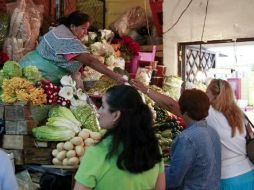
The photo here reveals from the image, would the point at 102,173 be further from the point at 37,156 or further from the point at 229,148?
the point at 37,156

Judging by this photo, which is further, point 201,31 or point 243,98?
point 243,98

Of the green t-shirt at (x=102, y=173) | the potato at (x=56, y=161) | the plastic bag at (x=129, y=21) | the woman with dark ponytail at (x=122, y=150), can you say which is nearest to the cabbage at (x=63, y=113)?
the potato at (x=56, y=161)

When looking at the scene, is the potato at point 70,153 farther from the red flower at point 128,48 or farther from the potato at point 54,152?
the red flower at point 128,48

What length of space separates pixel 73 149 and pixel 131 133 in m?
1.77

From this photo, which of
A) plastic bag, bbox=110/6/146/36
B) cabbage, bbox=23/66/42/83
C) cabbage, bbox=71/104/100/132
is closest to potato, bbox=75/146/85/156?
cabbage, bbox=71/104/100/132

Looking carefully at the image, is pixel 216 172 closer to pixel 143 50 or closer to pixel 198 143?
pixel 198 143

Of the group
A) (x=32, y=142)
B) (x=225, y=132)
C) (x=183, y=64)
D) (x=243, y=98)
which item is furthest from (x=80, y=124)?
(x=243, y=98)

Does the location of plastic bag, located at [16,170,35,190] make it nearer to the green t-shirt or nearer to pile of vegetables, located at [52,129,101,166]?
pile of vegetables, located at [52,129,101,166]

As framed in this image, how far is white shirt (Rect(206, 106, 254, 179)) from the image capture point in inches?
151

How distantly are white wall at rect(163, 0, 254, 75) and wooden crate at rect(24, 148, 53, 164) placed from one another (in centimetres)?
288

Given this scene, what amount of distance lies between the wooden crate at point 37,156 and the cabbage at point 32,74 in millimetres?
701

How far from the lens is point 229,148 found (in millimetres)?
3840

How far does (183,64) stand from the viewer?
6.49m

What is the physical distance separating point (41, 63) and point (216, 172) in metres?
2.28
